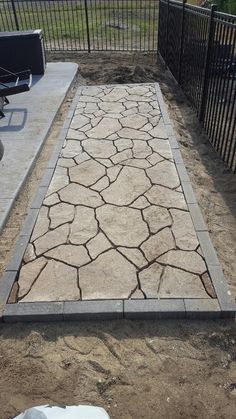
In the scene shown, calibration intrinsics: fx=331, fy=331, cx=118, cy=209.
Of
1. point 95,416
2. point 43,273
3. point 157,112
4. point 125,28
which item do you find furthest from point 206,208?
point 125,28

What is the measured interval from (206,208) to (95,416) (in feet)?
9.30

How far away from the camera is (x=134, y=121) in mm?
6449

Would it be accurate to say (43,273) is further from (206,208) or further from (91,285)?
(206,208)

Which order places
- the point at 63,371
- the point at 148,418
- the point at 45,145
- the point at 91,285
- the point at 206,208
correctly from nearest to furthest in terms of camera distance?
the point at 148,418
the point at 63,371
the point at 91,285
the point at 206,208
the point at 45,145

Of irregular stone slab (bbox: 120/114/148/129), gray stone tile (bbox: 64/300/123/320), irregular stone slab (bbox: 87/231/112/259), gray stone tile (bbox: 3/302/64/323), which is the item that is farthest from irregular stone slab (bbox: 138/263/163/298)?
irregular stone slab (bbox: 120/114/148/129)

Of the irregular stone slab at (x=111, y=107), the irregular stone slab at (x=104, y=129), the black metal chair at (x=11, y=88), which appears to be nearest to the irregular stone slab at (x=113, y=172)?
the irregular stone slab at (x=104, y=129)

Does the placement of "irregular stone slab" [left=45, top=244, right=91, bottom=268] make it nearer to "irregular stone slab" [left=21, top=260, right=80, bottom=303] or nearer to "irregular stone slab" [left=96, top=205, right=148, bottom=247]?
"irregular stone slab" [left=21, top=260, right=80, bottom=303]

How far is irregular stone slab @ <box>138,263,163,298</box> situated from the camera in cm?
299

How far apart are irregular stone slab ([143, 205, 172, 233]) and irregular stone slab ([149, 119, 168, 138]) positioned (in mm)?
2161

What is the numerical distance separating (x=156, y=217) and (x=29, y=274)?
62.0 inches

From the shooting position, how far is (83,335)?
8.87 feet

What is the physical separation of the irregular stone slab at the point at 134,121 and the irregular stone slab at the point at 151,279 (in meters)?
3.64

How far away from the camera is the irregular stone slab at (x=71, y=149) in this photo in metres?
5.30

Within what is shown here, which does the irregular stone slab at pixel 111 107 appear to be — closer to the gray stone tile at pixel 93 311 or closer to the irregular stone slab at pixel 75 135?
the irregular stone slab at pixel 75 135
